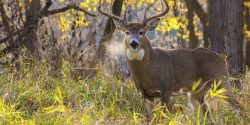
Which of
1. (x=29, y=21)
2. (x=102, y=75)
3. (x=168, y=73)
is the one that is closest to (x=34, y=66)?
(x=102, y=75)

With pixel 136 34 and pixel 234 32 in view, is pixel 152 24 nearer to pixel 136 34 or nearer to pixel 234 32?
pixel 136 34

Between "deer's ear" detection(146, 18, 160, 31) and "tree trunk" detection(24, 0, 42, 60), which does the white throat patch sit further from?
"tree trunk" detection(24, 0, 42, 60)

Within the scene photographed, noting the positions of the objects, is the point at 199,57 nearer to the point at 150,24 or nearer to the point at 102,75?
the point at 150,24

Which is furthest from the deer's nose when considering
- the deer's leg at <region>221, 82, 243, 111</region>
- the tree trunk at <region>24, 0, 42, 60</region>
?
the tree trunk at <region>24, 0, 42, 60</region>

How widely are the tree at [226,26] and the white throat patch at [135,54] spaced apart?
3062 millimetres

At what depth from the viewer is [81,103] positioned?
24.8ft

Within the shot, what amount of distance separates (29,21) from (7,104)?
4.01m

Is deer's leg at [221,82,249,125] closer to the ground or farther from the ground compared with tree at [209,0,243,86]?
closer to the ground

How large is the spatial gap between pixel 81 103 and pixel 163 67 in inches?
47.5

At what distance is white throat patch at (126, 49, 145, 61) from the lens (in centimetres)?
801

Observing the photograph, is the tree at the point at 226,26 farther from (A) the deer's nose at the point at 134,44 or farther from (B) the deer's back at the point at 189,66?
(A) the deer's nose at the point at 134,44

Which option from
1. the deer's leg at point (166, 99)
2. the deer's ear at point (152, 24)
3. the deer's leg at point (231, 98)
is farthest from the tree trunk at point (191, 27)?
A: the deer's leg at point (166, 99)

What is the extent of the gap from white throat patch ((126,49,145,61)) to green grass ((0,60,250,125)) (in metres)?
0.39

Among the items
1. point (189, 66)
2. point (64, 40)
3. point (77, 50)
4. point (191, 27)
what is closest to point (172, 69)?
point (189, 66)
